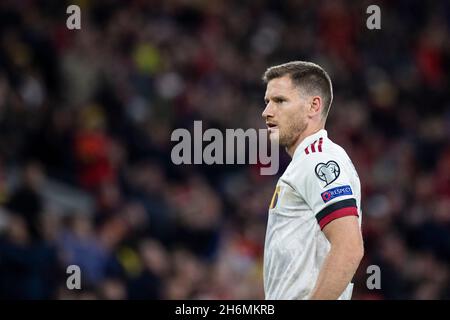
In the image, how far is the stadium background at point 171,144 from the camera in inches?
403

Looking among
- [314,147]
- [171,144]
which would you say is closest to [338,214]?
[314,147]

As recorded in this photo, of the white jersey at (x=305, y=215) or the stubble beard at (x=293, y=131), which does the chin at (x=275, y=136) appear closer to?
the stubble beard at (x=293, y=131)

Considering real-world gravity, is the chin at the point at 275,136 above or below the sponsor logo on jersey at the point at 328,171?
above

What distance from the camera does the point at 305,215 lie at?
15.5 ft

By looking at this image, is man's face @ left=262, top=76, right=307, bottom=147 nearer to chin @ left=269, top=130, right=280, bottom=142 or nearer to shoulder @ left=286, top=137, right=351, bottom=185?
chin @ left=269, top=130, right=280, bottom=142

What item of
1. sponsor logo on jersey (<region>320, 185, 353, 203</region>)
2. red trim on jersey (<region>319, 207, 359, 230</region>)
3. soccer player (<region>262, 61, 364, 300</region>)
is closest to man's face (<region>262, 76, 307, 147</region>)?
soccer player (<region>262, 61, 364, 300</region>)

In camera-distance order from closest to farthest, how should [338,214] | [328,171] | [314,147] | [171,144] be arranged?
[338,214] < [328,171] < [314,147] < [171,144]

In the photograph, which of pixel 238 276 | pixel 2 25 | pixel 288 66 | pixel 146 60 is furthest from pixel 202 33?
pixel 288 66

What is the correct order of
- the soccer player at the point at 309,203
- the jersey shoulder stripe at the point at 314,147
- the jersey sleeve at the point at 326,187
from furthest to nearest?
1. the jersey shoulder stripe at the point at 314,147
2. the jersey sleeve at the point at 326,187
3. the soccer player at the point at 309,203

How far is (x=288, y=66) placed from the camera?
5.04 metres

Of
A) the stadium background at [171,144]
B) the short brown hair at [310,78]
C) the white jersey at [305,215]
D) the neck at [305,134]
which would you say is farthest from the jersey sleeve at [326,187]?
the stadium background at [171,144]

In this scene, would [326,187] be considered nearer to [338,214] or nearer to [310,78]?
[338,214]

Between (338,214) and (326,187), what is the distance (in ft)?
0.49
